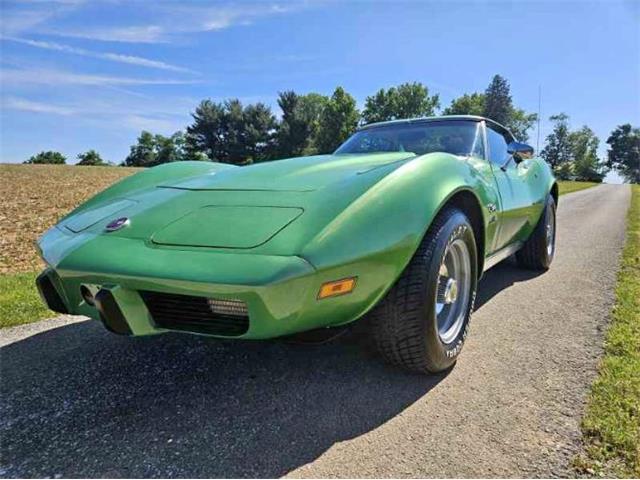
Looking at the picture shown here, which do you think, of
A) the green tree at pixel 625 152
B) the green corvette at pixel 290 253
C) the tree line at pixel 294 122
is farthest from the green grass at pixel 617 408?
the green tree at pixel 625 152

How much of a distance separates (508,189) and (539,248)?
1.34m

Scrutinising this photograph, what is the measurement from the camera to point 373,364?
2.37m

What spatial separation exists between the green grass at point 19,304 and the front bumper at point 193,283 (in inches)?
63.5

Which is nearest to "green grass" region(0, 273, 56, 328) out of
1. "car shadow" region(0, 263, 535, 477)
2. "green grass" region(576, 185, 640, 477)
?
"car shadow" region(0, 263, 535, 477)

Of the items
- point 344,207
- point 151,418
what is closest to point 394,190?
point 344,207

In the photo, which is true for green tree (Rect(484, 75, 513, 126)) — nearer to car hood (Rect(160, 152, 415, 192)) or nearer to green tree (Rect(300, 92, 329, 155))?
green tree (Rect(300, 92, 329, 155))

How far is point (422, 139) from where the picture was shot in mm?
3379

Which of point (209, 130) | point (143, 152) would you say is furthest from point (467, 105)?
point (143, 152)

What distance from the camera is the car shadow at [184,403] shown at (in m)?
1.63

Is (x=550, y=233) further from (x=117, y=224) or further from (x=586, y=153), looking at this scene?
(x=586, y=153)

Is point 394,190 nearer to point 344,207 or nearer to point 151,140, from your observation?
point 344,207

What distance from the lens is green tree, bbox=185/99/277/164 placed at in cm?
5862

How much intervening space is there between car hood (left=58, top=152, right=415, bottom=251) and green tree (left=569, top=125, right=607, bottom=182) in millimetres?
87263

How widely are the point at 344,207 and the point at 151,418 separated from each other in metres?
1.18
